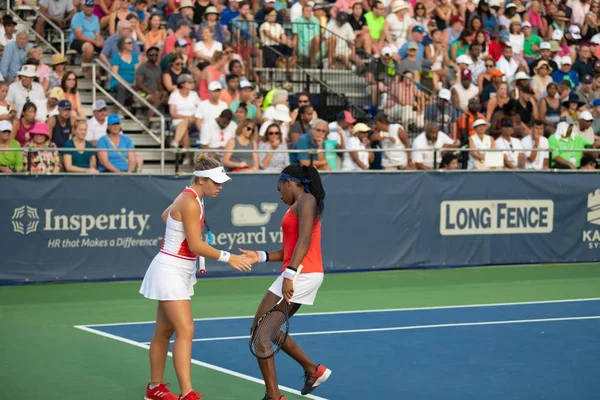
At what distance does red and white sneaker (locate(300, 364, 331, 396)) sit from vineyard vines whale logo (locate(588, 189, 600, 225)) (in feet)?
33.6

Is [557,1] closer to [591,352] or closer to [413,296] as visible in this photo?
[413,296]

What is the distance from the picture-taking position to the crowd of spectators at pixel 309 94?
16844mm

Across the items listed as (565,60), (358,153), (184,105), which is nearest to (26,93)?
(184,105)

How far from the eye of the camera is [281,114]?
1816 centimetres

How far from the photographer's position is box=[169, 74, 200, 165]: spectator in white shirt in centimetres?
1781

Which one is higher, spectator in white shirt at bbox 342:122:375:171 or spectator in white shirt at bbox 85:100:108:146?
spectator in white shirt at bbox 85:100:108:146

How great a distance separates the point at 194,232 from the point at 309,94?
1186cm

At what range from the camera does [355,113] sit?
20797 mm

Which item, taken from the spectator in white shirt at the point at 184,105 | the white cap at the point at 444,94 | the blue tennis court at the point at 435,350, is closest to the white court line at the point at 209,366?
the blue tennis court at the point at 435,350

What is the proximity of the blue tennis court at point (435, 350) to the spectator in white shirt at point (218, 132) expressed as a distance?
4.95 meters

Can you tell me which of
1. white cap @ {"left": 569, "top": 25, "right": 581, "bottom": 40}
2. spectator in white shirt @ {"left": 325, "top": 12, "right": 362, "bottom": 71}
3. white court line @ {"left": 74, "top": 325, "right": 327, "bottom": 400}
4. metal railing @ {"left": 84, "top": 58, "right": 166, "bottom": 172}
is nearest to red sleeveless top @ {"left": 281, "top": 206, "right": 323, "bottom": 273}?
white court line @ {"left": 74, "top": 325, "right": 327, "bottom": 400}

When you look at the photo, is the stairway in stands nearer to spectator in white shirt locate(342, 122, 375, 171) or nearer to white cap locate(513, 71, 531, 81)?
spectator in white shirt locate(342, 122, 375, 171)

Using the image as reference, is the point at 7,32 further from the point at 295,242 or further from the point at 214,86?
the point at 295,242

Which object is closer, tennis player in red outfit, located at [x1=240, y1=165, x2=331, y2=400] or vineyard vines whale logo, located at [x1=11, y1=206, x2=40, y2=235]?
tennis player in red outfit, located at [x1=240, y1=165, x2=331, y2=400]
